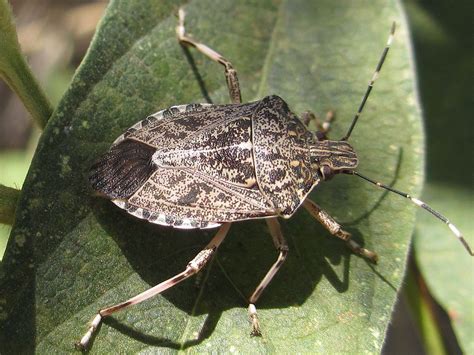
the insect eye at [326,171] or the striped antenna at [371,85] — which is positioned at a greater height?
the striped antenna at [371,85]

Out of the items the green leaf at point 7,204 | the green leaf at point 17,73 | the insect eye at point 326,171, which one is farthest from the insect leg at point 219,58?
the green leaf at point 7,204

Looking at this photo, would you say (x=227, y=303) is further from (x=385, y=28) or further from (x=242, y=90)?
(x=385, y=28)

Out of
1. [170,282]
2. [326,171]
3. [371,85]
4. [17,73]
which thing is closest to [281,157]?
[326,171]

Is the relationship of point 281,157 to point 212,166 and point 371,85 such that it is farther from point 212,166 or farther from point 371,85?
point 371,85

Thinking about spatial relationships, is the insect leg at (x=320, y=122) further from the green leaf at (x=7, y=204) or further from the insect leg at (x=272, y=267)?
the green leaf at (x=7, y=204)

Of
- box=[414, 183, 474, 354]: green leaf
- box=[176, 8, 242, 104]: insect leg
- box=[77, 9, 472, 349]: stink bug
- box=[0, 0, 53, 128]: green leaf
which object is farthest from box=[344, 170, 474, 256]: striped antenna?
box=[0, 0, 53, 128]: green leaf

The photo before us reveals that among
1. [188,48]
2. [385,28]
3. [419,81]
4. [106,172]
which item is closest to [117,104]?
[106,172]
